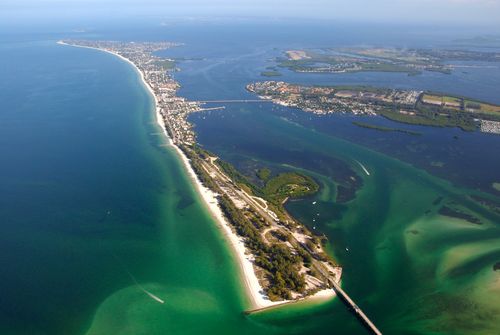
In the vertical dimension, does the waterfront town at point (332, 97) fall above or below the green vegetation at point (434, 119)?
above

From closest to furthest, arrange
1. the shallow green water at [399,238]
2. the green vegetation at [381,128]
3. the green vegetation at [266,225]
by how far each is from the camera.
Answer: the shallow green water at [399,238]
the green vegetation at [266,225]
the green vegetation at [381,128]

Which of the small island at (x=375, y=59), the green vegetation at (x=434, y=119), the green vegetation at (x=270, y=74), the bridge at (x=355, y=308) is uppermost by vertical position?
the small island at (x=375, y=59)

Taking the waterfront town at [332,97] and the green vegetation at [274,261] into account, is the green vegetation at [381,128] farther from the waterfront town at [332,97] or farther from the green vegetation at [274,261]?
the green vegetation at [274,261]

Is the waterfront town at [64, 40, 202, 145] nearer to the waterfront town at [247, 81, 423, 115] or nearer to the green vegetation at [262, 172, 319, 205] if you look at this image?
the green vegetation at [262, 172, 319, 205]

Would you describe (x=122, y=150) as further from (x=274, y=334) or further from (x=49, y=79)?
(x=49, y=79)

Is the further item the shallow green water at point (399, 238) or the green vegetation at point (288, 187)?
the green vegetation at point (288, 187)

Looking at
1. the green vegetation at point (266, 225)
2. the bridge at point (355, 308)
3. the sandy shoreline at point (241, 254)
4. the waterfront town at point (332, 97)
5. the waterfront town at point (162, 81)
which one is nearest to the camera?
the bridge at point (355, 308)

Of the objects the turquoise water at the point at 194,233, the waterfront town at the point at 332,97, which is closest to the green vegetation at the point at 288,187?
the turquoise water at the point at 194,233
